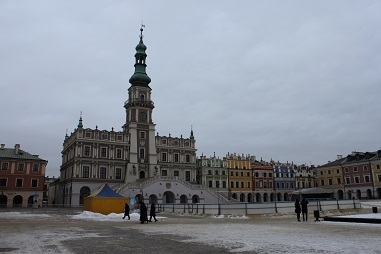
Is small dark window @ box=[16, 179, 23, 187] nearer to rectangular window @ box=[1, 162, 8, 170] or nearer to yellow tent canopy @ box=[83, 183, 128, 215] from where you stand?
rectangular window @ box=[1, 162, 8, 170]

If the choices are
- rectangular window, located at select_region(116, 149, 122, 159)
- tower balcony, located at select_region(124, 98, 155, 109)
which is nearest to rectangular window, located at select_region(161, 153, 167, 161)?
rectangular window, located at select_region(116, 149, 122, 159)

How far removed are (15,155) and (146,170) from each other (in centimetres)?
2517

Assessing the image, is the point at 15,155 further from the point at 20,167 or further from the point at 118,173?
the point at 118,173

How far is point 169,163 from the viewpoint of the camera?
243ft

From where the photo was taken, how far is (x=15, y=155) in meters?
64.7

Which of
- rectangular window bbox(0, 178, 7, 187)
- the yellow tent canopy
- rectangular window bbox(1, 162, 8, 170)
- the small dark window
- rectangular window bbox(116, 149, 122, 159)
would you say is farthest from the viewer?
rectangular window bbox(116, 149, 122, 159)

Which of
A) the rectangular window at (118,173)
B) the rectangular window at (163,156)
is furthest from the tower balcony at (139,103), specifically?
the rectangular window at (118,173)

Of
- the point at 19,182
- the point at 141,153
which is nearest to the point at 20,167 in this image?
the point at 19,182

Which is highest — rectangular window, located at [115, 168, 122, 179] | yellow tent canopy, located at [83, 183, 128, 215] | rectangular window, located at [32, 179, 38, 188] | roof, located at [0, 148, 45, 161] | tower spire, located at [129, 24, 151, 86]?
tower spire, located at [129, 24, 151, 86]

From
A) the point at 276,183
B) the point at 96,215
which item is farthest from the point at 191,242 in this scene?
the point at 276,183

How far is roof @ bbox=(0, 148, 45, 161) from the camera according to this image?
63.8 metres

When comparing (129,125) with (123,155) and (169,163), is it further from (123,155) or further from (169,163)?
(169,163)

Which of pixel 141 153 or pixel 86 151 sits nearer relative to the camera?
pixel 86 151

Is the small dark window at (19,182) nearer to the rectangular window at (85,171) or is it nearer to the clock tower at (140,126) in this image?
the rectangular window at (85,171)
